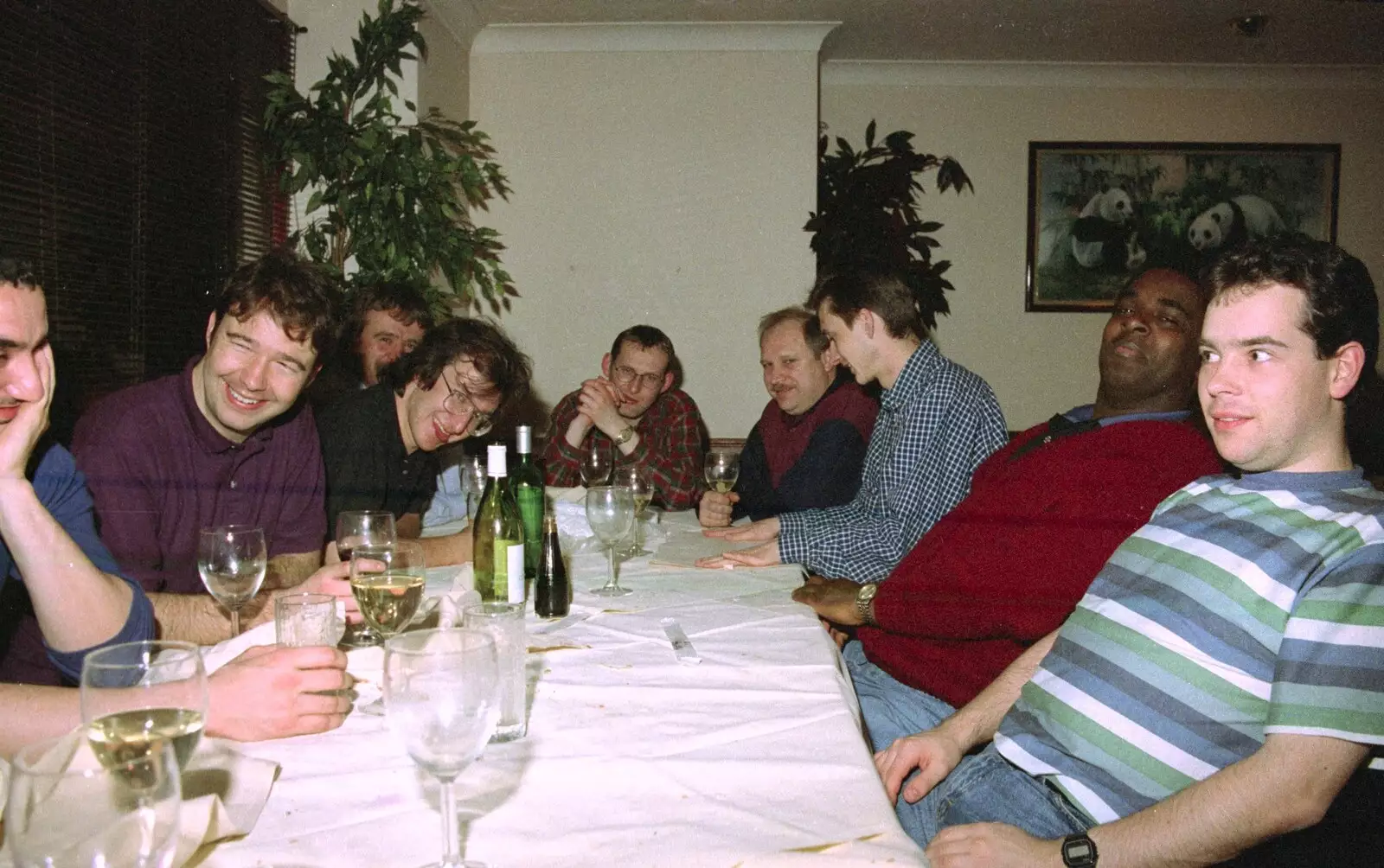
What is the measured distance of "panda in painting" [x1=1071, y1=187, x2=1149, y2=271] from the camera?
199 inches

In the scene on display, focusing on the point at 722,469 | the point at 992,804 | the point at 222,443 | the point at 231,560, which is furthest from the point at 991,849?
the point at 222,443

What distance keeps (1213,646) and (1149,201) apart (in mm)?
4589

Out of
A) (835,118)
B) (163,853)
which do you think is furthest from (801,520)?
(835,118)

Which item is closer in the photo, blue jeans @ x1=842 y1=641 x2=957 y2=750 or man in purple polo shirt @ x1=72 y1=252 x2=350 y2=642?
man in purple polo shirt @ x1=72 y1=252 x2=350 y2=642

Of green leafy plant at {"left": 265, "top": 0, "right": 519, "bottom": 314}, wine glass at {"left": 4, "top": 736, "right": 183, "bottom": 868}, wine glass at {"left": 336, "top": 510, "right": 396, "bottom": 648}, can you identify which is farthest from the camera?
Answer: green leafy plant at {"left": 265, "top": 0, "right": 519, "bottom": 314}

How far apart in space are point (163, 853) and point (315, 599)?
24.6 inches

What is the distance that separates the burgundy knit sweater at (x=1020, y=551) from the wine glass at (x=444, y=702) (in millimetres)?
1206

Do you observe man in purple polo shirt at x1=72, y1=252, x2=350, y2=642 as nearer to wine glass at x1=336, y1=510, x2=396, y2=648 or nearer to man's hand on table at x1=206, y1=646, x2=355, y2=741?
wine glass at x1=336, y1=510, x2=396, y2=648

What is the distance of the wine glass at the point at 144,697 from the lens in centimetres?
72

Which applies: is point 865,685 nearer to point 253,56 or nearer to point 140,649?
point 140,649

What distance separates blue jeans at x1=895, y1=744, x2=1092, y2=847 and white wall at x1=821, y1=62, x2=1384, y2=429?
13.0ft

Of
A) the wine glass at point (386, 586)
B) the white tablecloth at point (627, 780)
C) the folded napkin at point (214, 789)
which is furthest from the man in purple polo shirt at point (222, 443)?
the folded napkin at point (214, 789)

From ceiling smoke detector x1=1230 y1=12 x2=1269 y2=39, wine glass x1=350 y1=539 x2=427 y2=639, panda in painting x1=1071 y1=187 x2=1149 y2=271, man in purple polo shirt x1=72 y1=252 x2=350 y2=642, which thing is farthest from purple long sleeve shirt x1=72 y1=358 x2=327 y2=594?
ceiling smoke detector x1=1230 y1=12 x2=1269 y2=39

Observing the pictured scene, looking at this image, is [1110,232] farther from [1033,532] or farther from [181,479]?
[181,479]
